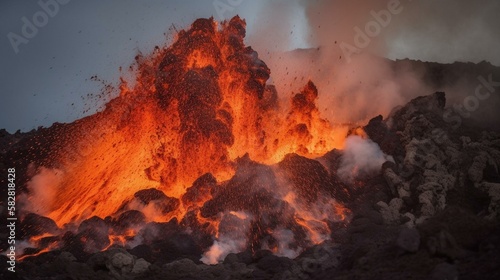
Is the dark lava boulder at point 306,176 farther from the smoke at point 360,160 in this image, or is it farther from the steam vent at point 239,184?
the smoke at point 360,160

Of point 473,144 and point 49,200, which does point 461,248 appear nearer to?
point 473,144

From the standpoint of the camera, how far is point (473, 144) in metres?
30.6

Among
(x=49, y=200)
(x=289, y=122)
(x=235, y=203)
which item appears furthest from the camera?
(x=289, y=122)

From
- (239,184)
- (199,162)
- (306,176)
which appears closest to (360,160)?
(306,176)

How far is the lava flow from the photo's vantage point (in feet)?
84.5

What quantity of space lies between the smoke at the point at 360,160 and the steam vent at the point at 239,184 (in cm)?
12

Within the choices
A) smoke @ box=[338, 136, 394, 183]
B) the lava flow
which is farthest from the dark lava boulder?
smoke @ box=[338, 136, 394, 183]

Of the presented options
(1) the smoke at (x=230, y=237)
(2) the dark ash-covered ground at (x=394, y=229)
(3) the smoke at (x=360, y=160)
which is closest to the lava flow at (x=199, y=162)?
(1) the smoke at (x=230, y=237)

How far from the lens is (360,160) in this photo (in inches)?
1270

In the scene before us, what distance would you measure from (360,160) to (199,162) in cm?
1290

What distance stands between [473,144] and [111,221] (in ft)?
87.0

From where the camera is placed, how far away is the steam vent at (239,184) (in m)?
18.3

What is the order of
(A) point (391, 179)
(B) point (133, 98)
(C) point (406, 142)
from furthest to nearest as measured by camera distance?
(B) point (133, 98) → (C) point (406, 142) → (A) point (391, 179)

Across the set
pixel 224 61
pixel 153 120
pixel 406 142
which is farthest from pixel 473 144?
pixel 153 120
